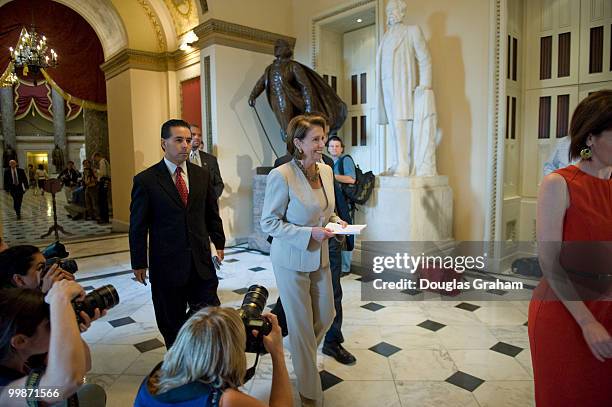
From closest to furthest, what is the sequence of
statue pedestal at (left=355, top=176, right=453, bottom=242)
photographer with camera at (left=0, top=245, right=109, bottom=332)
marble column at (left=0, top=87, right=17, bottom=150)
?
photographer with camera at (left=0, top=245, right=109, bottom=332) → statue pedestal at (left=355, top=176, right=453, bottom=242) → marble column at (left=0, top=87, right=17, bottom=150)

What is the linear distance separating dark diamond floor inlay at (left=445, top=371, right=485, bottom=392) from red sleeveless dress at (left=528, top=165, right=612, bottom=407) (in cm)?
123

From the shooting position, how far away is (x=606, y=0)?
461 centimetres

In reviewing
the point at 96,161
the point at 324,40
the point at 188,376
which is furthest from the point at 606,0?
the point at 96,161

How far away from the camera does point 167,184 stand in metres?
2.34

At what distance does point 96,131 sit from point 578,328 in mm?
12460

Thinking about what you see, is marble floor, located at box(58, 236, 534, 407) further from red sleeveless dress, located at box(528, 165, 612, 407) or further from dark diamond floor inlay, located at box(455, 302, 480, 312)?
red sleeveless dress, located at box(528, 165, 612, 407)

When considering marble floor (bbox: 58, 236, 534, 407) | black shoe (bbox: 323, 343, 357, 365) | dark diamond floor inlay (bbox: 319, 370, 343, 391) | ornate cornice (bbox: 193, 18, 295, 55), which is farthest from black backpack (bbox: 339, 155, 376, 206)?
ornate cornice (bbox: 193, 18, 295, 55)

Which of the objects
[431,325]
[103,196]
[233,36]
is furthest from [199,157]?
[103,196]

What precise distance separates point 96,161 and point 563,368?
1126cm

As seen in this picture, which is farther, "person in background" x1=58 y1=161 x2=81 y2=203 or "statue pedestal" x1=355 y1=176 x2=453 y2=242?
"person in background" x1=58 y1=161 x2=81 y2=203

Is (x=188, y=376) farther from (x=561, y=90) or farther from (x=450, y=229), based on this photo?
(x=561, y=90)

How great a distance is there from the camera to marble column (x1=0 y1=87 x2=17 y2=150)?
62.4ft

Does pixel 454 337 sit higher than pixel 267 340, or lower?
lower

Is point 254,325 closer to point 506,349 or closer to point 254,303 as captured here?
point 254,303
